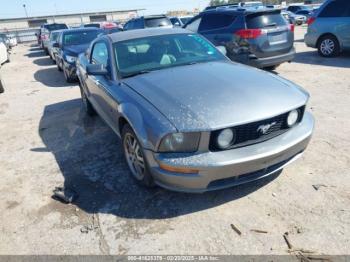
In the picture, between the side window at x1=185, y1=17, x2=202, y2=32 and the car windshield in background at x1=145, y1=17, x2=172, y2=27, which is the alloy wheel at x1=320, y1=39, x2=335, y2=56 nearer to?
the side window at x1=185, y1=17, x2=202, y2=32

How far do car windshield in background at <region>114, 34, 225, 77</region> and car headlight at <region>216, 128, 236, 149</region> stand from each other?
155cm

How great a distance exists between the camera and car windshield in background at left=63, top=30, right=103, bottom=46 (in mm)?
10438

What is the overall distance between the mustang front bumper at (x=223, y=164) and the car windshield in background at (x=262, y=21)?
506 cm

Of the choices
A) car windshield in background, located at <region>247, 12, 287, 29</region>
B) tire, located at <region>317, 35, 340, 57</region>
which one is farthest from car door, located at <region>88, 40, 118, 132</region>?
tire, located at <region>317, 35, 340, 57</region>

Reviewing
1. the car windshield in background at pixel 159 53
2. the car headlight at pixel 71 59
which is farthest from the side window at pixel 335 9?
the car headlight at pixel 71 59

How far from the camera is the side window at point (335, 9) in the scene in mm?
9094

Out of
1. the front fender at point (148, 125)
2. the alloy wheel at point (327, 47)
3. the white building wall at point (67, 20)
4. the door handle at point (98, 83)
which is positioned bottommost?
the alloy wheel at point (327, 47)

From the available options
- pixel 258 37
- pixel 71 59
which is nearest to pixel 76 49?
pixel 71 59

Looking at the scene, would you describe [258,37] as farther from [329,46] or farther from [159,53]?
[159,53]

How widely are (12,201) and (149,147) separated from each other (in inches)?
72.1

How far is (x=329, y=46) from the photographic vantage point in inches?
381

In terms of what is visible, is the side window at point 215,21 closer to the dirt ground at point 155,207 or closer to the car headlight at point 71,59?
the car headlight at point 71,59

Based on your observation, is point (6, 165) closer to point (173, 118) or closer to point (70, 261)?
point (70, 261)

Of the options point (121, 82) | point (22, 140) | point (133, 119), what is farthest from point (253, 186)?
point (22, 140)
